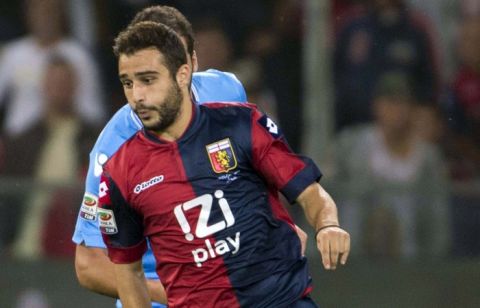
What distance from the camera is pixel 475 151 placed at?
7.99 meters

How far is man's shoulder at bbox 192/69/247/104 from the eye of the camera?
4.84 metres

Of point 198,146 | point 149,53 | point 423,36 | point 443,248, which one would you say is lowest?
point 443,248

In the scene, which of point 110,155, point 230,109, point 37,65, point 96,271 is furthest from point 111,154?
point 37,65

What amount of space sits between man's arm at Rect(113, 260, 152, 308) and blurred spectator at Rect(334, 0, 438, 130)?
398 centimetres

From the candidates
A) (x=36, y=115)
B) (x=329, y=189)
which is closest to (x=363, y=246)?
(x=329, y=189)

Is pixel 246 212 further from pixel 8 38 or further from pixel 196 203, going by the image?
pixel 8 38

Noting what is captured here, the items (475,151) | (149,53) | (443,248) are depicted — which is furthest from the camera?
(475,151)

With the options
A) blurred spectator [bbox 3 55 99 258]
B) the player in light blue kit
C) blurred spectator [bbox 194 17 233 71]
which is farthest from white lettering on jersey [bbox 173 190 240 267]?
blurred spectator [bbox 194 17 233 71]

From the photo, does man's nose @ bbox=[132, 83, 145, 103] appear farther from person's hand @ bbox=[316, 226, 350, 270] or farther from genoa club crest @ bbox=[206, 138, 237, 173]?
person's hand @ bbox=[316, 226, 350, 270]

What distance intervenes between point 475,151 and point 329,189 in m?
1.10

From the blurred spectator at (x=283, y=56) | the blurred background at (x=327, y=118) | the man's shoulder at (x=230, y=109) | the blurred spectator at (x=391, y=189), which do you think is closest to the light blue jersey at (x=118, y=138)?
the man's shoulder at (x=230, y=109)

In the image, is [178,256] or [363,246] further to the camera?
[363,246]

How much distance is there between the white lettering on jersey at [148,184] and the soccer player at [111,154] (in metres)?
0.67

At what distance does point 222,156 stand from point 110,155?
2.56 feet
